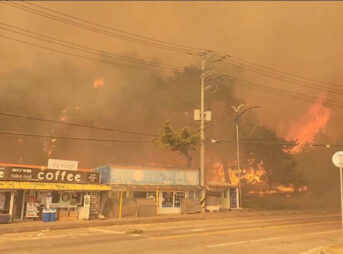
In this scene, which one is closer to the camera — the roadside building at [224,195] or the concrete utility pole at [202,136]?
the concrete utility pole at [202,136]

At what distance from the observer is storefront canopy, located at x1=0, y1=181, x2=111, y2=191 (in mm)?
22797

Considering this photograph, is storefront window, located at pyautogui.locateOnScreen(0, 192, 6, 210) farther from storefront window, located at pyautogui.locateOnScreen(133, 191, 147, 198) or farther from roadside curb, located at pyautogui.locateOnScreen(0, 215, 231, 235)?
storefront window, located at pyautogui.locateOnScreen(133, 191, 147, 198)

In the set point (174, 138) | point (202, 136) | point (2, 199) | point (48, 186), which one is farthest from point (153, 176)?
point (2, 199)

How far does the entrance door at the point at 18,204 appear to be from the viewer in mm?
→ 24328

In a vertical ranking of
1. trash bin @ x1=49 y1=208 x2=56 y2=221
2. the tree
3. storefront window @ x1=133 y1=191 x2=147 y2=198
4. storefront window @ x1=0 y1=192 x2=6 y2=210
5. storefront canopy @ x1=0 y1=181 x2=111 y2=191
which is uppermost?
the tree

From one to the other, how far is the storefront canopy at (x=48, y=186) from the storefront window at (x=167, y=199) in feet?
19.1

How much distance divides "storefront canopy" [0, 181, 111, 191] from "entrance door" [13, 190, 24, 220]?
1708 millimetres

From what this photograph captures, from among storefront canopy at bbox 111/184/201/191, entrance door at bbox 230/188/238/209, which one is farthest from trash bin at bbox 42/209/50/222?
entrance door at bbox 230/188/238/209

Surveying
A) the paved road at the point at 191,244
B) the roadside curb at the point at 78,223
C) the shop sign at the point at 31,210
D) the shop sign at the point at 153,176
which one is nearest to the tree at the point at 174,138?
the shop sign at the point at 153,176

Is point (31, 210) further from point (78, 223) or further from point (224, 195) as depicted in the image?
point (224, 195)

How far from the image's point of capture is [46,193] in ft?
83.8

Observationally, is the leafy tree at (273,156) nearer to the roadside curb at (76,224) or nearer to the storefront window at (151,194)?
the storefront window at (151,194)

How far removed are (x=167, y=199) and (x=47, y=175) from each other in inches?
420

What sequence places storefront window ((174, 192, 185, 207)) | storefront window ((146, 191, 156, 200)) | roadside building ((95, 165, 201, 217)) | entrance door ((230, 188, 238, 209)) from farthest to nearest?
entrance door ((230, 188, 238, 209)) → storefront window ((174, 192, 185, 207)) → storefront window ((146, 191, 156, 200)) → roadside building ((95, 165, 201, 217))
